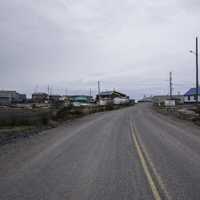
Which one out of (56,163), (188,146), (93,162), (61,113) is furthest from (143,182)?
(61,113)

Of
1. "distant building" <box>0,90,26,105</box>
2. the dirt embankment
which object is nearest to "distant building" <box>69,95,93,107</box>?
the dirt embankment

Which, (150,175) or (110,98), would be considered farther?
(110,98)

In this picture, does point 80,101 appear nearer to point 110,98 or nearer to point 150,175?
point 110,98

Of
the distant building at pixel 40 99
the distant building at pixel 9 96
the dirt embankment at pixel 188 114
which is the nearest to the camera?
the dirt embankment at pixel 188 114

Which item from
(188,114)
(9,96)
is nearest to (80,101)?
A: (9,96)

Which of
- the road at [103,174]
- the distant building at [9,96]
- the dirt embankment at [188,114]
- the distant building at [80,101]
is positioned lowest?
the road at [103,174]

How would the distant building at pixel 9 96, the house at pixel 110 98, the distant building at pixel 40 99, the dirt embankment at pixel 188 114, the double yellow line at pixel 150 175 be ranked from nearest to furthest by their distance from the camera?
the double yellow line at pixel 150 175, the dirt embankment at pixel 188 114, the house at pixel 110 98, the distant building at pixel 40 99, the distant building at pixel 9 96

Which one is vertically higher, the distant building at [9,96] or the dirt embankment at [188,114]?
the distant building at [9,96]

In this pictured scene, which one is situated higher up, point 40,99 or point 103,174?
point 40,99

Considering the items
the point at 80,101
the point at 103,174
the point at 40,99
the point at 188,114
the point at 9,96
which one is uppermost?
the point at 9,96

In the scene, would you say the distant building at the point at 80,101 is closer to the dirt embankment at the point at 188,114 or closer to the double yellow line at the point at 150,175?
the dirt embankment at the point at 188,114

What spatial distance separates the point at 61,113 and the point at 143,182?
32.7 metres

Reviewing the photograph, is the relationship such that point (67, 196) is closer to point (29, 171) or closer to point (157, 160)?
point (29, 171)

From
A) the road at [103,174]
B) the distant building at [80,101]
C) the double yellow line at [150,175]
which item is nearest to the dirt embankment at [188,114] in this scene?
the double yellow line at [150,175]
